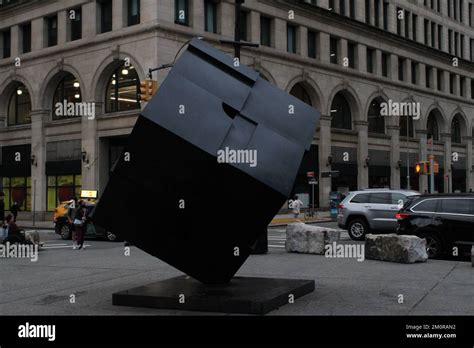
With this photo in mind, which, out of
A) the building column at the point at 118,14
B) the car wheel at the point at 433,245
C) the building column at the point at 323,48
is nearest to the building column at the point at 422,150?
the building column at the point at 323,48

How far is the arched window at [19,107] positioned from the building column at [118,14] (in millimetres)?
11328

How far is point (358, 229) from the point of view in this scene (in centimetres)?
2111

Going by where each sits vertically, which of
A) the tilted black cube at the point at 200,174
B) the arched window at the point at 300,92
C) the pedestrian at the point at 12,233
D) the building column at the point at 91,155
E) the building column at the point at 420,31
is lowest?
the pedestrian at the point at 12,233

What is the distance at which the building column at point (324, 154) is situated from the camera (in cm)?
4528

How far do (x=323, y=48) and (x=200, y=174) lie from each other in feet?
134

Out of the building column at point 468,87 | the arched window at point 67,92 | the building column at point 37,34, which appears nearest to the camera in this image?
the arched window at point 67,92

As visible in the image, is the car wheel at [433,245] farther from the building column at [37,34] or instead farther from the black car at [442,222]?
the building column at [37,34]

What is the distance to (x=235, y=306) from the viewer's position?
8.08 meters

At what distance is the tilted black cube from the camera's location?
8008mm

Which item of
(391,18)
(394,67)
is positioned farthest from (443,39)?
(394,67)

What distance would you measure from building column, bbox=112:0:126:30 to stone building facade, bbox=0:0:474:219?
0.21 ft

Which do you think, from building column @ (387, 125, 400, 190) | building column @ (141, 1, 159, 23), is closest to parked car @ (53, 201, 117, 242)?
building column @ (141, 1, 159, 23)

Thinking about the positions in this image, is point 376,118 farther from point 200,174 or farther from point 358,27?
point 200,174
